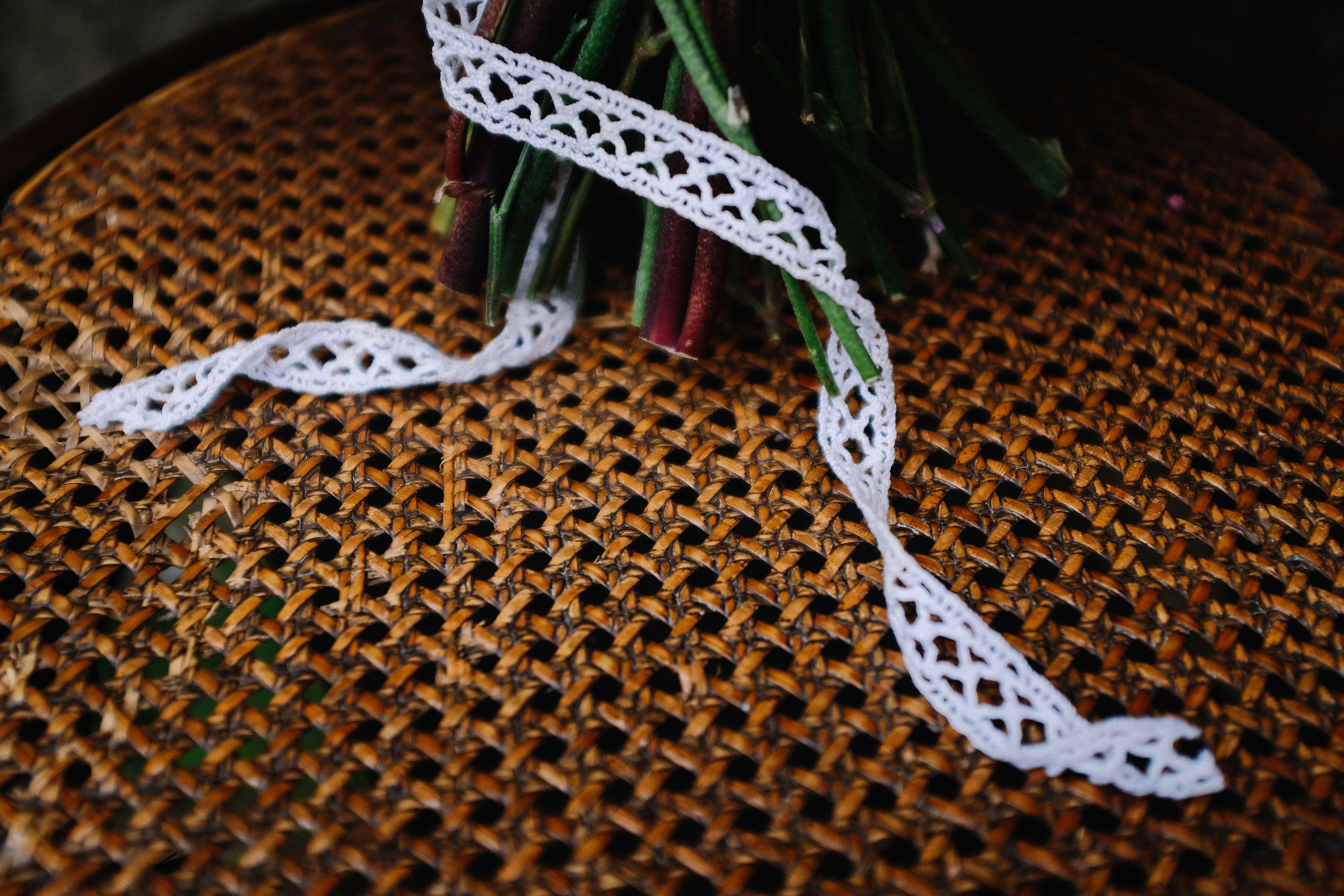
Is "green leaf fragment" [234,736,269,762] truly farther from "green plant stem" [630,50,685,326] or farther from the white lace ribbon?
"green plant stem" [630,50,685,326]

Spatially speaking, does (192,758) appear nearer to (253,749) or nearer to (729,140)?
(253,749)

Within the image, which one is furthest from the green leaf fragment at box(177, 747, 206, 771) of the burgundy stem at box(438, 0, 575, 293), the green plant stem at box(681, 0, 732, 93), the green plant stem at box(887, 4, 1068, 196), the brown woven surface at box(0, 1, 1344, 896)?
the green plant stem at box(887, 4, 1068, 196)

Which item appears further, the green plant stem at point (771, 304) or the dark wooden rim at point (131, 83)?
the dark wooden rim at point (131, 83)

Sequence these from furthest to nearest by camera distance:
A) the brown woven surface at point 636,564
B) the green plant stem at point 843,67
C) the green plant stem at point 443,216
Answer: the green plant stem at point 443,216
the green plant stem at point 843,67
the brown woven surface at point 636,564

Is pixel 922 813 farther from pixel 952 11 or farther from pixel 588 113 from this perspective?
pixel 952 11

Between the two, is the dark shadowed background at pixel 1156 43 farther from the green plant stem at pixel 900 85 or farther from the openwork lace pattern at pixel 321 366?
the openwork lace pattern at pixel 321 366

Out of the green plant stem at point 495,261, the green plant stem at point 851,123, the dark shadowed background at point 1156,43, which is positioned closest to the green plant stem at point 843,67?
the green plant stem at point 851,123

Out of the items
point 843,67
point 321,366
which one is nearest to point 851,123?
point 843,67
